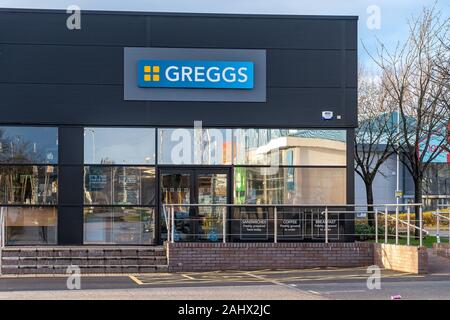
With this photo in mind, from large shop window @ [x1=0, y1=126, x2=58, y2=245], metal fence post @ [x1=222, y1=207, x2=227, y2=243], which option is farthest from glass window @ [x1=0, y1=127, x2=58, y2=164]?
metal fence post @ [x1=222, y1=207, x2=227, y2=243]

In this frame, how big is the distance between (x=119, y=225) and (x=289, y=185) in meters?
4.95

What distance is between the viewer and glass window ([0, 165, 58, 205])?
2061 cm

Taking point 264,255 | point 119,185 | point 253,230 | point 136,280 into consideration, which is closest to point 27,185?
point 119,185

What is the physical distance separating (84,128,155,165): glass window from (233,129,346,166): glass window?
98.3 inches

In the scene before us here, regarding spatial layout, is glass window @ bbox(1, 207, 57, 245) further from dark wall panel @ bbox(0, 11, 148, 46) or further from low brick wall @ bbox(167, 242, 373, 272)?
dark wall panel @ bbox(0, 11, 148, 46)

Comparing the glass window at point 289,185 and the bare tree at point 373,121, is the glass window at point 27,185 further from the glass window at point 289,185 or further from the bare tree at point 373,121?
the bare tree at point 373,121

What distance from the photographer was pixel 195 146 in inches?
828

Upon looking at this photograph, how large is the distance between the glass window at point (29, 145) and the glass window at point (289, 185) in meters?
5.23

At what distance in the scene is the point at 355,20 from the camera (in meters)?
21.5

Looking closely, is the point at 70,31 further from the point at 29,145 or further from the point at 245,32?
the point at 245,32

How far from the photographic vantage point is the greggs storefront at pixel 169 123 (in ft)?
67.7

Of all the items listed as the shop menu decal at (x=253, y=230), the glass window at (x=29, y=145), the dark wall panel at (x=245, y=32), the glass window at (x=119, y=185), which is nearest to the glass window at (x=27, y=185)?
the glass window at (x=29, y=145)
